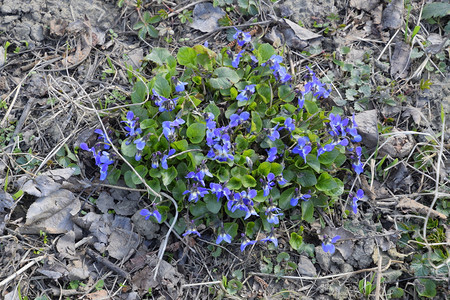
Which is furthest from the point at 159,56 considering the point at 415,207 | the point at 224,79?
the point at 415,207

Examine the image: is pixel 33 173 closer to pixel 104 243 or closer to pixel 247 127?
pixel 104 243

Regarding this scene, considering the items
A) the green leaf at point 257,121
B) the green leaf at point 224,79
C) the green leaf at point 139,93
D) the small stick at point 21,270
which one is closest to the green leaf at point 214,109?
the green leaf at point 224,79

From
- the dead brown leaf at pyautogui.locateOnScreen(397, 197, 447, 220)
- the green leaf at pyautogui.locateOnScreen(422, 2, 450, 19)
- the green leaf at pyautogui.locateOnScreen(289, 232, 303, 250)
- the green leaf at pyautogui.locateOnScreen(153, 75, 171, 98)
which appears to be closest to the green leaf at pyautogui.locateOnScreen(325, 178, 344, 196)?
the green leaf at pyautogui.locateOnScreen(289, 232, 303, 250)

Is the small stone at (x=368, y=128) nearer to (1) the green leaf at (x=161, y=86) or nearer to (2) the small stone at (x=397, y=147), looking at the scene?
(2) the small stone at (x=397, y=147)

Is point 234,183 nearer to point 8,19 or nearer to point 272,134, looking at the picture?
point 272,134

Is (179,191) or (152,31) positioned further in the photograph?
(152,31)
